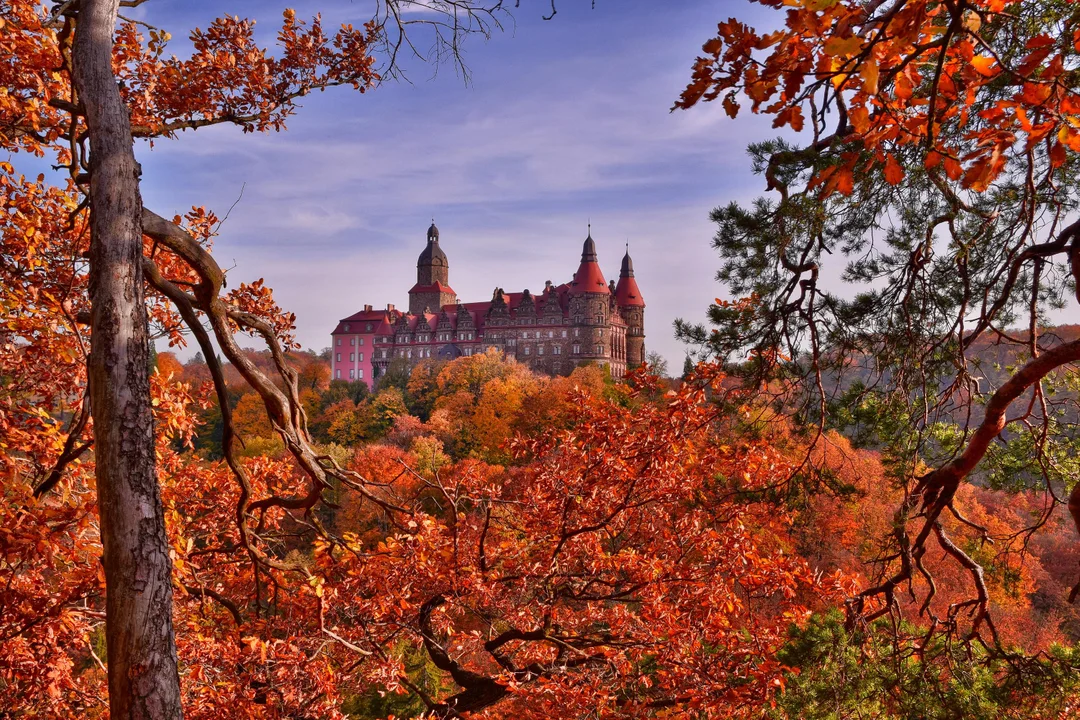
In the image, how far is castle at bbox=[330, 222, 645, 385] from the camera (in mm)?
59469

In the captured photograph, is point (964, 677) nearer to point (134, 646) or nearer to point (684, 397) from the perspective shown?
point (684, 397)

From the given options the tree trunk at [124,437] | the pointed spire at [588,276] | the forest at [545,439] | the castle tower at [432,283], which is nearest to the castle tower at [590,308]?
the pointed spire at [588,276]

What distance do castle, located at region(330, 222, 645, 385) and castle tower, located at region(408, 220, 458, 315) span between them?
0.09 m

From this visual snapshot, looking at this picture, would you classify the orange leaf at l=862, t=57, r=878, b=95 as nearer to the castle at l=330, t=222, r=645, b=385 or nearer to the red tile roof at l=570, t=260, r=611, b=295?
the castle at l=330, t=222, r=645, b=385

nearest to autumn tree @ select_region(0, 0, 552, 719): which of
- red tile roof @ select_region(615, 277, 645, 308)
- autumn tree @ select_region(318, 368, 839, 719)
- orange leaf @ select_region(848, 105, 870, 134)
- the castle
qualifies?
autumn tree @ select_region(318, 368, 839, 719)

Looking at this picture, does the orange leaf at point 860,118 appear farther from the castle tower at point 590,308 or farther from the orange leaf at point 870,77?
the castle tower at point 590,308

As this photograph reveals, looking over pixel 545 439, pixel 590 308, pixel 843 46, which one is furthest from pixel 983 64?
pixel 590 308

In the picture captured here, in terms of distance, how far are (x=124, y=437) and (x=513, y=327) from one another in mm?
59167

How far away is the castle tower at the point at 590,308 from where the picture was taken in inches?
2311

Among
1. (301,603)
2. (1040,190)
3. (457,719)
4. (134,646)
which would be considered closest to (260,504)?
(134,646)

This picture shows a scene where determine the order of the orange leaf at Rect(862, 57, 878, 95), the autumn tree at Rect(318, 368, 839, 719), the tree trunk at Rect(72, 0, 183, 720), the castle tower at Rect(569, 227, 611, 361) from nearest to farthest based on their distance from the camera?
the orange leaf at Rect(862, 57, 878, 95) < the tree trunk at Rect(72, 0, 183, 720) < the autumn tree at Rect(318, 368, 839, 719) < the castle tower at Rect(569, 227, 611, 361)

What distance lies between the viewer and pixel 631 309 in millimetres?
62656

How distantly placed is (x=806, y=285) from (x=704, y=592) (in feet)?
7.28

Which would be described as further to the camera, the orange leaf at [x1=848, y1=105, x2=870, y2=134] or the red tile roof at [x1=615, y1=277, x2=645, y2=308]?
the red tile roof at [x1=615, y1=277, x2=645, y2=308]
